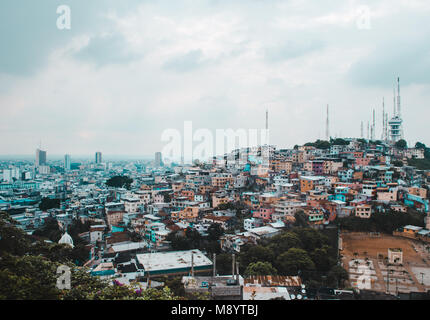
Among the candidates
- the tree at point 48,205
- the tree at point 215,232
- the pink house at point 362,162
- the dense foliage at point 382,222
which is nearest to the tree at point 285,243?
the tree at point 215,232

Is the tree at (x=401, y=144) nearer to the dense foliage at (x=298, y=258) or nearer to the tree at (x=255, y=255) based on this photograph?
the dense foliage at (x=298, y=258)

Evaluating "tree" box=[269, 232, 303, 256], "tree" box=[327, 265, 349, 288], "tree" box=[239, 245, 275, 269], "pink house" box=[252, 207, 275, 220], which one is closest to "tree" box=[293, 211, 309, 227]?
"pink house" box=[252, 207, 275, 220]

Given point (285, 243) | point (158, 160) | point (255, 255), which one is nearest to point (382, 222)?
point (285, 243)

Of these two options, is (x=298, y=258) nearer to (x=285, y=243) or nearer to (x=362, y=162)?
(x=285, y=243)

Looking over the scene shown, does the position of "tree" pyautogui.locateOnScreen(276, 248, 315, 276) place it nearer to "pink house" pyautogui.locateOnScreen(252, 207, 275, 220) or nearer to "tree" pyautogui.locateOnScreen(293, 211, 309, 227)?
"tree" pyautogui.locateOnScreen(293, 211, 309, 227)
